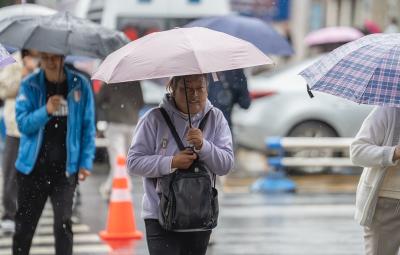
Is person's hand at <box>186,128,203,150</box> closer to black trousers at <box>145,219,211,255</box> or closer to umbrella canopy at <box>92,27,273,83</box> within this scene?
umbrella canopy at <box>92,27,273,83</box>

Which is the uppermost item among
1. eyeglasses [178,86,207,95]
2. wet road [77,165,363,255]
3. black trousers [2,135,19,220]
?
eyeglasses [178,86,207,95]

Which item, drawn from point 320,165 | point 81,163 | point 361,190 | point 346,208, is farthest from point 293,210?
point 361,190

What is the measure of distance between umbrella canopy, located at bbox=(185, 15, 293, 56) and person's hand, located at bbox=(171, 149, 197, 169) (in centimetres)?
388

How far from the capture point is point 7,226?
9648 mm

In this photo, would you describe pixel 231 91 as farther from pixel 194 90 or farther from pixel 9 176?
pixel 194 90

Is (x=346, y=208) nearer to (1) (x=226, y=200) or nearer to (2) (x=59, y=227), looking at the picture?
(1) (x=226, y=200)

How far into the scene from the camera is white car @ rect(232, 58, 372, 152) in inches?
571

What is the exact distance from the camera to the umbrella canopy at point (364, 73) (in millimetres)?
4906

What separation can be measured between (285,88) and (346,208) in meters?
3.31

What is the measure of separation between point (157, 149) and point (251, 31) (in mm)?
3959

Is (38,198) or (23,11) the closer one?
(38,198)

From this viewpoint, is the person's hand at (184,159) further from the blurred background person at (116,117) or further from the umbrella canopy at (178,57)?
the blurred background person at (116,117)

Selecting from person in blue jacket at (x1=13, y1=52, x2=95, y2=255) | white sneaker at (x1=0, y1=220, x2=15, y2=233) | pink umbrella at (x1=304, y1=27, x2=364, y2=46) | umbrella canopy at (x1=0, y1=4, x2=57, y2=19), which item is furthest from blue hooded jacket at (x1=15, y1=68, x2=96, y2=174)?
pink umbrella at (x1=304, y1=27, x2=364, y2=46)

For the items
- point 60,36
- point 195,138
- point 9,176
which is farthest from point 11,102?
point 195,138
